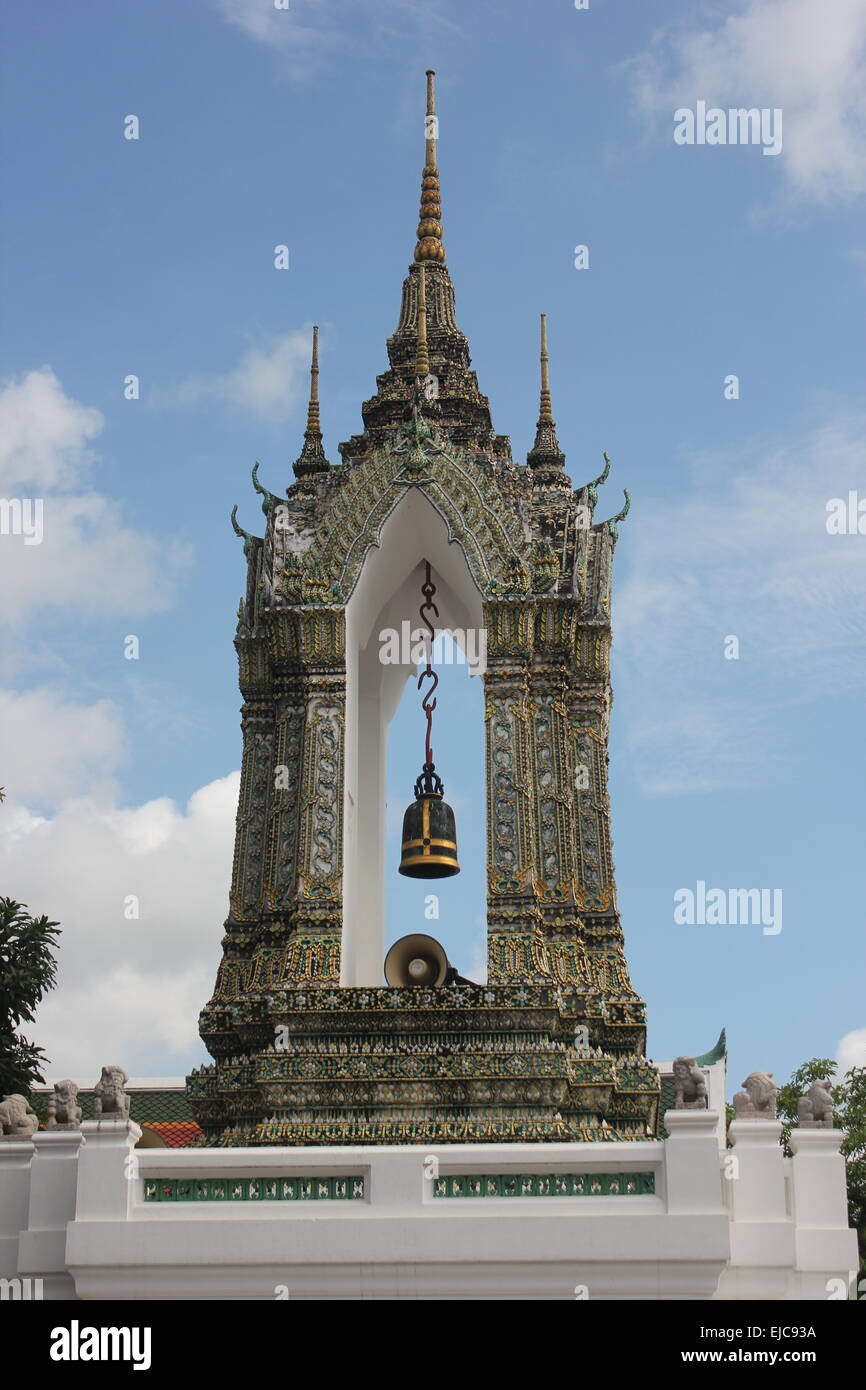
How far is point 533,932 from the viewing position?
16.8 metres

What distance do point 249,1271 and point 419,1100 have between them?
108 inches

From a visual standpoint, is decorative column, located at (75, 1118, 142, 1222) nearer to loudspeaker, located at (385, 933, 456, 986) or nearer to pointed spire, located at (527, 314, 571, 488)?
loudspeaker, located at (385, 933, 456, 986)

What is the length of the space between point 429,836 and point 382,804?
1555mm

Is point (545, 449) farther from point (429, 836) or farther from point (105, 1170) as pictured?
point (105, 1170)

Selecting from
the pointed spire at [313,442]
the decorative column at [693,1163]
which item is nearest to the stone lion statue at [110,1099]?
the decorative column at [693,1163]

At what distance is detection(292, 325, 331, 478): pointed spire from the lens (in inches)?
820

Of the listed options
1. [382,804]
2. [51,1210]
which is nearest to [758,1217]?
[51,1210]

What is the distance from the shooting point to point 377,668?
66.0 feet

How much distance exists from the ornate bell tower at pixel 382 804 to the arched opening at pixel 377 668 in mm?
36

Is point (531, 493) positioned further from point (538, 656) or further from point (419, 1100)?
point (419, 1100)

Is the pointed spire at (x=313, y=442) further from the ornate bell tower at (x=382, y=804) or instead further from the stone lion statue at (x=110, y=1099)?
the stone lion statue at (x=110, y=1099)

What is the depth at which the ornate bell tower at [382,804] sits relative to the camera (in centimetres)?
1596

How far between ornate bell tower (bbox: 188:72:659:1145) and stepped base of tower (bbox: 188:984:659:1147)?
21mm
